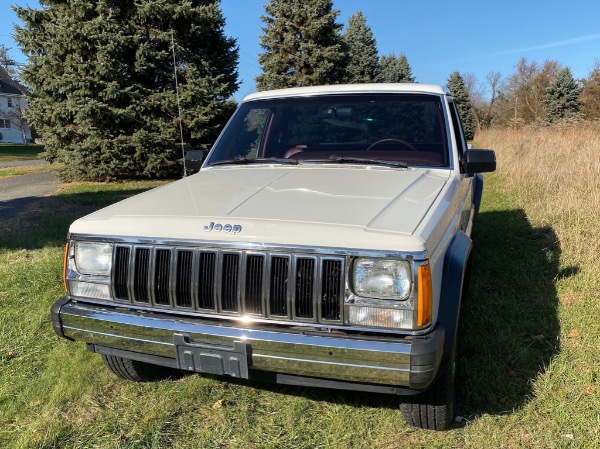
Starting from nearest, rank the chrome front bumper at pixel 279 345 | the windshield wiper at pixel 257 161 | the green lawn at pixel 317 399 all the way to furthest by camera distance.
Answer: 1. the chrome front bumper at pixel 279 345
2. the green lawn at pixel 317 399
3. the windshield wiper at pixel 257 161

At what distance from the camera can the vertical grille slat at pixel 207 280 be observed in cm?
224

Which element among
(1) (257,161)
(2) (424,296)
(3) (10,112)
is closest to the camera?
(2) (424,296)

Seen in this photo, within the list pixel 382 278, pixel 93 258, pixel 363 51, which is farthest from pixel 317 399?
pixel 363 51

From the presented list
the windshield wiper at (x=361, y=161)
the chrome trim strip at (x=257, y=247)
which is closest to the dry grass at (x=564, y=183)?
the windshield wiper at (x=361, y=161)

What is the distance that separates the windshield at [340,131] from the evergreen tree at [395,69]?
33.1 m

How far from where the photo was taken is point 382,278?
2037 millimetres

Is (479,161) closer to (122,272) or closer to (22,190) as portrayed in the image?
(122,272)

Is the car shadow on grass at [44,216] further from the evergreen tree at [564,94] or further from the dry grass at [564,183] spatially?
the evergreen tree at [564,94]

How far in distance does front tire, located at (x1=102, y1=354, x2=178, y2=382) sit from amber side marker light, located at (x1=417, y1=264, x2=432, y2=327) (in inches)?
74.3

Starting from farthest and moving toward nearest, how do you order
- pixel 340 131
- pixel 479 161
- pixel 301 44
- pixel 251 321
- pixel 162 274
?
pixel 301 44, pixel 340 131, pixel 479 161, pixel 162 274, pixel 251 321

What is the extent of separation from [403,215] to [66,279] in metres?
1.84

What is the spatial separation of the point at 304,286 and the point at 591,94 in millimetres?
37216

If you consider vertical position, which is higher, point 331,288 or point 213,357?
point 331,288

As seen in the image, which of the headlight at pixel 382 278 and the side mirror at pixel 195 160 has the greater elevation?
the side mirror at pixel 195 160
